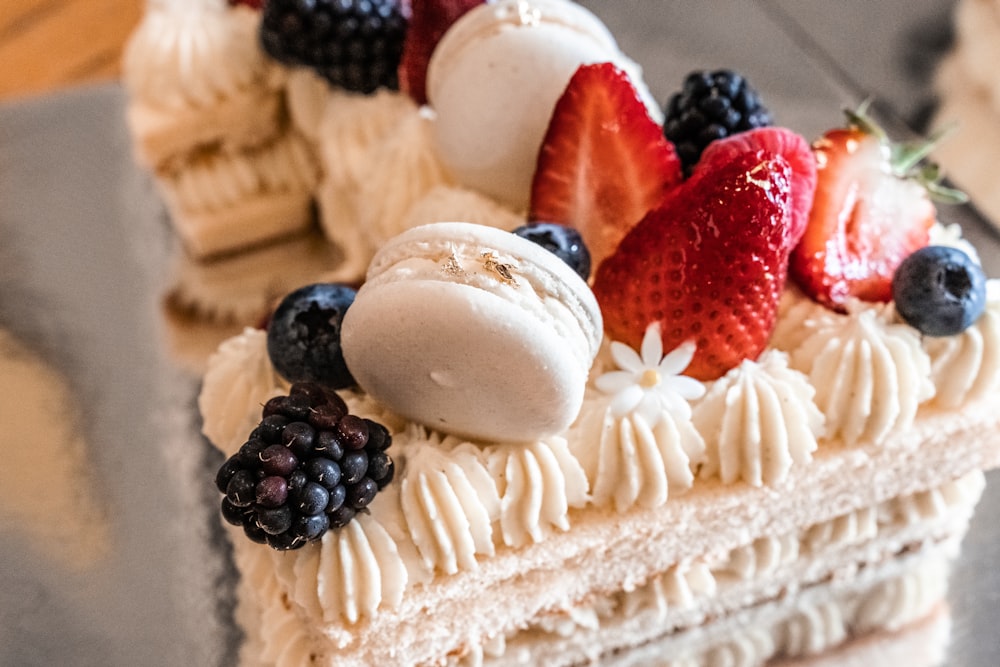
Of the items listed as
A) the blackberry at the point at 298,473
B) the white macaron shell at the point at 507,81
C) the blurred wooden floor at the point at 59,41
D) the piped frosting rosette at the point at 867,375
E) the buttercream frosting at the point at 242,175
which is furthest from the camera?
the blurred wooden floor at the point at 59,41

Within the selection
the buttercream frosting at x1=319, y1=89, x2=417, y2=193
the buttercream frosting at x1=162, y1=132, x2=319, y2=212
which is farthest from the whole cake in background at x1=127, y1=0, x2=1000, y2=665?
the buttercream frosting at x1=162, y1=132, x2=319, y2=212

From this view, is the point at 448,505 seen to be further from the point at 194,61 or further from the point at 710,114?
the point at 194,61

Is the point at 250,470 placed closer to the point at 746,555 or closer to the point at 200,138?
the point at 746,555

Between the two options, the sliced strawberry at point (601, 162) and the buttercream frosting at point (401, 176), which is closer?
the sliced strawberry at point (601, 162)

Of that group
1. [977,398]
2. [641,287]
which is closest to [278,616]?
[641,287]

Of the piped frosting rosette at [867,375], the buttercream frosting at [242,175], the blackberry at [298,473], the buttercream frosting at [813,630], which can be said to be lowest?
the buttercream frosting at [242,175]

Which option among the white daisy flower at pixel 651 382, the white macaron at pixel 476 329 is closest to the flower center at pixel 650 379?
the white daisy flower at pixel 651 382

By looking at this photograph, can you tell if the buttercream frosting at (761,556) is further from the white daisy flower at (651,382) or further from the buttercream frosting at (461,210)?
the buttercream frosting at (461,210)
